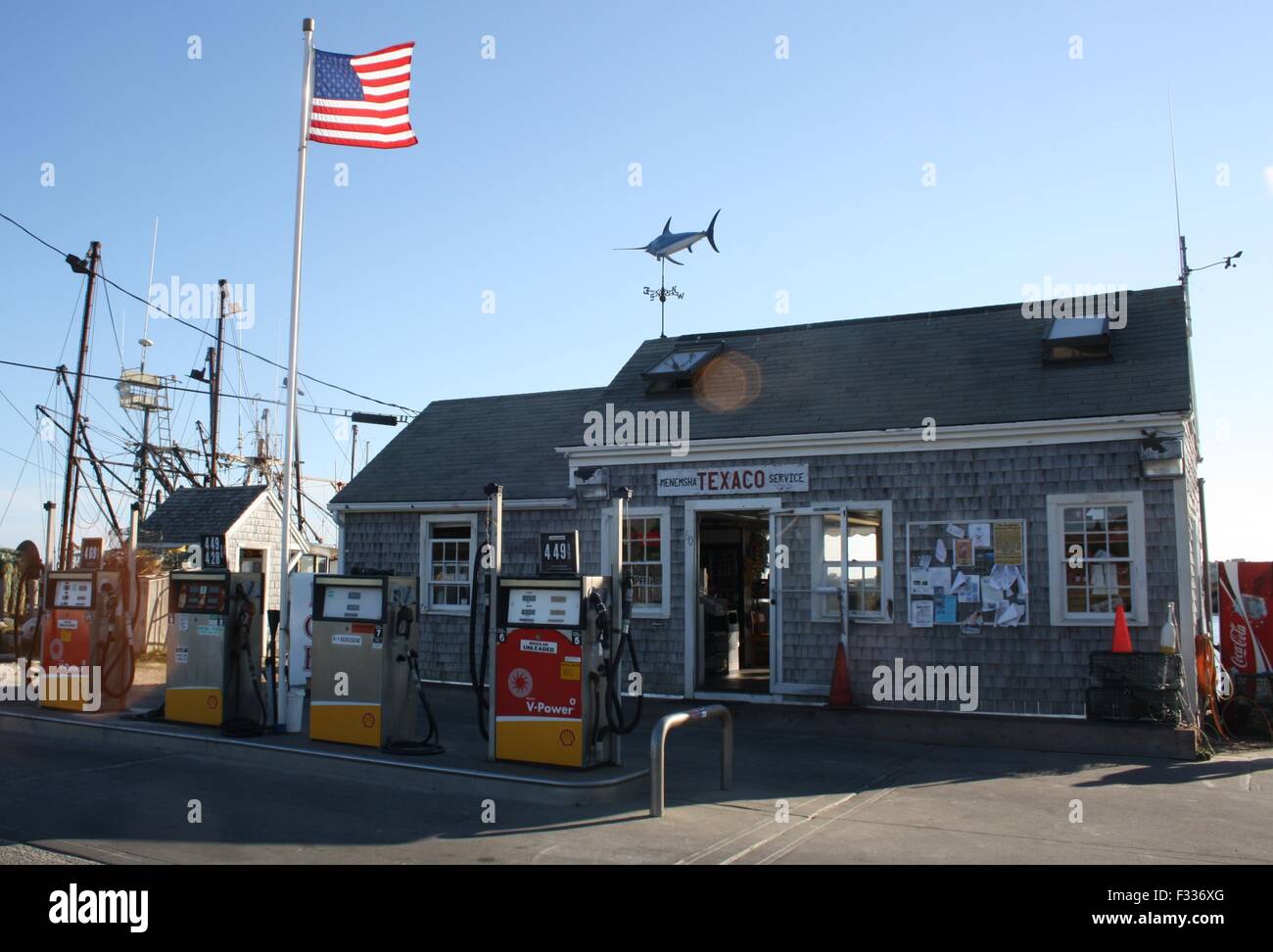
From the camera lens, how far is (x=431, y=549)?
55.7 ft

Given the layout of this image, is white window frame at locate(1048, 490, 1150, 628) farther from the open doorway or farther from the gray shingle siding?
the open doorway

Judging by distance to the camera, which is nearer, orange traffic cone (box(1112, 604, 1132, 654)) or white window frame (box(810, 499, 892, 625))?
orange traffic cone (box(1112, 604, 1132, 654))

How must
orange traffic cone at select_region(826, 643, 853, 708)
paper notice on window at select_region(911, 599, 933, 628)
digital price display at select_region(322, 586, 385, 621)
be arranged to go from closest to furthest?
digital price display at select_region(322, 586, 385, 621), paper notice on window at select_region(911, 599, 933, 628), orange traffic cone at select_region(826, 643, 853, 708)

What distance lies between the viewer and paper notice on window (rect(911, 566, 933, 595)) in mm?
12852

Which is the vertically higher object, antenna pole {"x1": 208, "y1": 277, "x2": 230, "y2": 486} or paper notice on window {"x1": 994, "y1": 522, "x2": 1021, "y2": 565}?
antenna pole {"x1": 208, "y1": 277, "x2": 230, "y2": 486}

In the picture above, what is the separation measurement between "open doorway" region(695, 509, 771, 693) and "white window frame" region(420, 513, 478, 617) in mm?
3600

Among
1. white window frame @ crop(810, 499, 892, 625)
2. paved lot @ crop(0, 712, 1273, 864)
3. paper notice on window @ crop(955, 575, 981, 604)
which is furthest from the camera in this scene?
white window frame @ crop(810, 499, 892, 625)

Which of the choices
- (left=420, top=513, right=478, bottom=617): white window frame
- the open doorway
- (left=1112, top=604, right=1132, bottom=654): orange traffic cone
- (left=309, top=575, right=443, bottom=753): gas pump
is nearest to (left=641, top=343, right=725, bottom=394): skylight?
the open doorway

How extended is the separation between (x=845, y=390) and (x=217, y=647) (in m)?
8.40

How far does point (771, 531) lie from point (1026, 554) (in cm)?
316

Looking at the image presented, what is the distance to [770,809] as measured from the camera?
329 inches

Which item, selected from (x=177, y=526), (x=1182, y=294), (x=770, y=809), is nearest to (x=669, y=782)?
(x=770, y=809)
